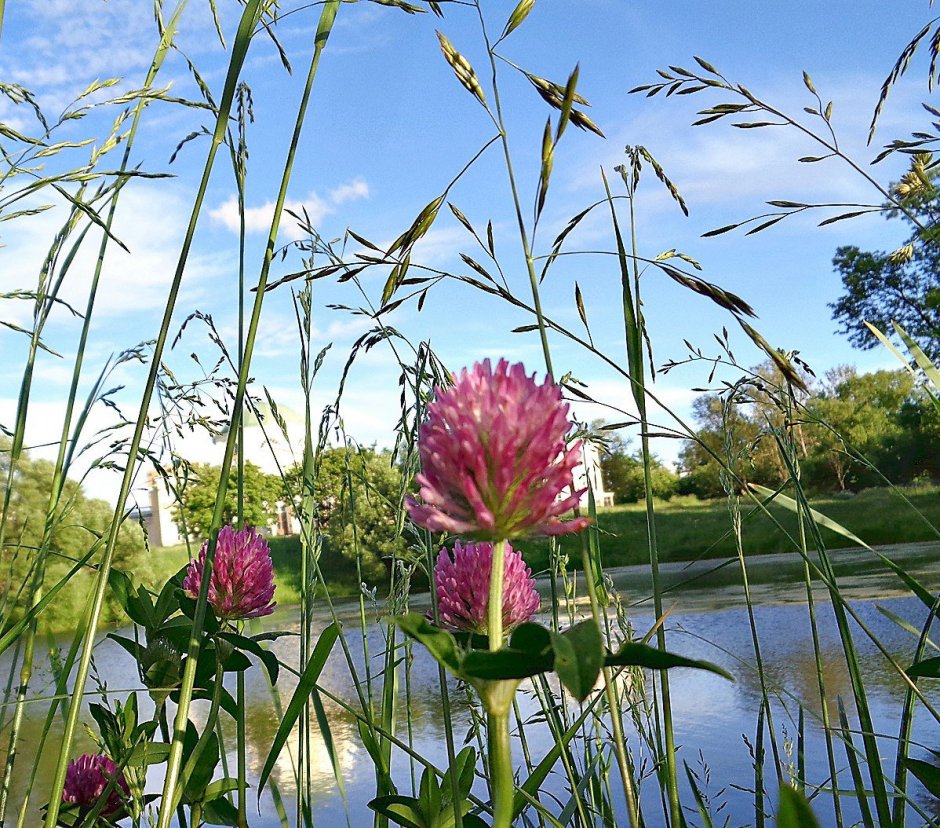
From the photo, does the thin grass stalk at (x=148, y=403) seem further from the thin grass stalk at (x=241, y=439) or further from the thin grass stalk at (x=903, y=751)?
the thin grass stalk at (x=903, y=751)

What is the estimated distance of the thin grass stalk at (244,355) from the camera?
60 cm

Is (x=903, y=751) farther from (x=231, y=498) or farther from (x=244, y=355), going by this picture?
(x=231, y=498)

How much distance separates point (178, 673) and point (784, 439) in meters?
0.85

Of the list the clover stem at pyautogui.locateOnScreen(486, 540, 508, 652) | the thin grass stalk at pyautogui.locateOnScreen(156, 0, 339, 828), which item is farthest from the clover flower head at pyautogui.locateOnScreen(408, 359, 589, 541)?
the thin grass stalk at pyautogui.locateOnScreen(156, 0, 339, 828)

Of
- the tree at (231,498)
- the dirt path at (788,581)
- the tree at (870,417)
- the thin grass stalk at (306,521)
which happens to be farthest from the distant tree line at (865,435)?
the thin grass stalk at (306,521)

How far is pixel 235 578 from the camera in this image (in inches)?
38.0

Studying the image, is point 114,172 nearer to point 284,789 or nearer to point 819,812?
point 819,812

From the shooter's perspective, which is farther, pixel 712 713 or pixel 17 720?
pixel 712 713

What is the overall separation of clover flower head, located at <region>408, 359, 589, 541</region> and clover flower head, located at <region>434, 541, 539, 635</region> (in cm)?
27

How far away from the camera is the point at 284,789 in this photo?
138 inches

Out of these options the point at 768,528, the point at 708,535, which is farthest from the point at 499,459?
the point at 708,535

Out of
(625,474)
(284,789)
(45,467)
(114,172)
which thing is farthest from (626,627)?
(625,474)

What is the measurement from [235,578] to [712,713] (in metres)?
3.34

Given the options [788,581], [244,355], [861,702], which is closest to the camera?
[244,355]
